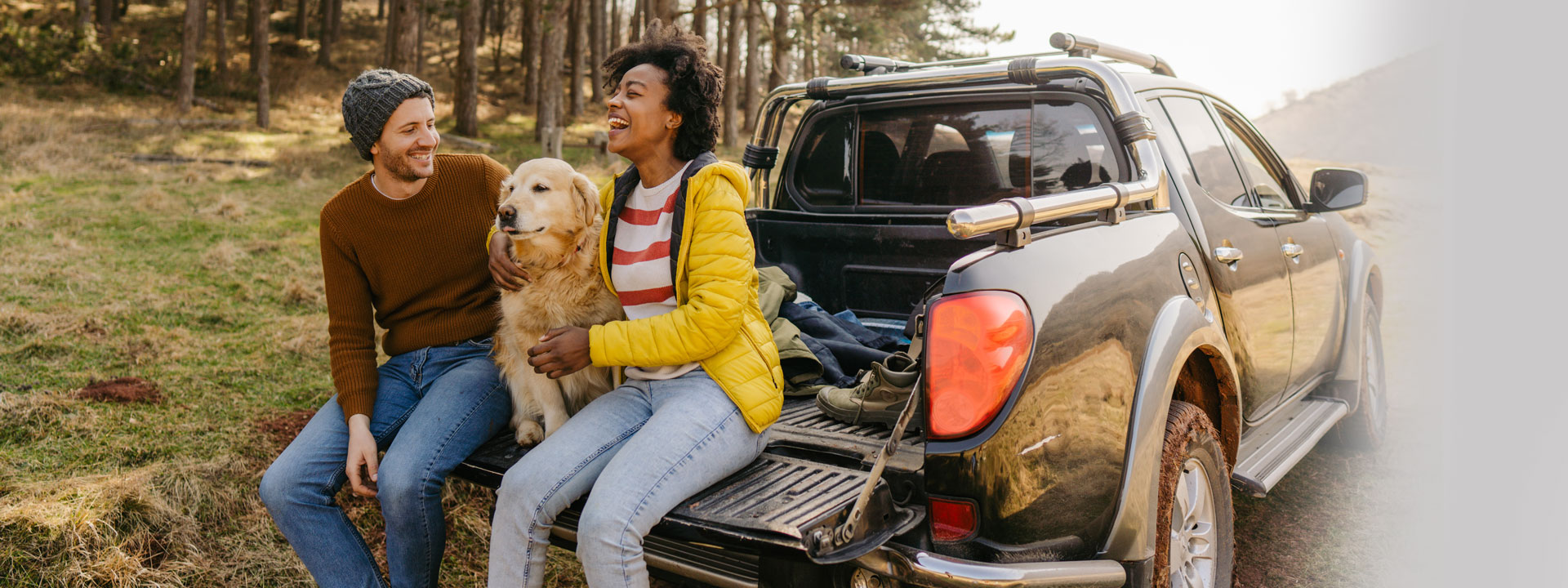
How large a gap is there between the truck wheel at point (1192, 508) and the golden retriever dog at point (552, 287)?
168 cm

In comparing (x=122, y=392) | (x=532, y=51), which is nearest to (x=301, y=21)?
(x=532, y=51)

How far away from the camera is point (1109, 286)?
7.22ft

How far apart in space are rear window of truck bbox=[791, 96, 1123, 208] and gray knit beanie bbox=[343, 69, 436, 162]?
1.93 meters

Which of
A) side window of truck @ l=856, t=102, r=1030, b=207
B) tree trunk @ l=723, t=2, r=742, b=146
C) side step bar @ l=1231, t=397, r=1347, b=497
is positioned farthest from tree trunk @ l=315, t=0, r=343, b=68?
side step bar @ l=1231, t=397, r=1347, b=497

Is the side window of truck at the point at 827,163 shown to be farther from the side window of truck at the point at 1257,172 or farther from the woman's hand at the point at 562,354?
the woman's hand at the point at 562,354

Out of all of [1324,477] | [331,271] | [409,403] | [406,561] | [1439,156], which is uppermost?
[1439,156]

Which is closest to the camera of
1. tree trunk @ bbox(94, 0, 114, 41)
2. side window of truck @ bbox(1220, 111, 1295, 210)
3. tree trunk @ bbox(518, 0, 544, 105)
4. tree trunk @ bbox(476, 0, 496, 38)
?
side window of truck @ bbox(1220, 111, 1295, 210)

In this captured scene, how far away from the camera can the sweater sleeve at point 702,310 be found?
7.73 ft

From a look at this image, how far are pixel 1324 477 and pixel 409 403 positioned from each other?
168 inches

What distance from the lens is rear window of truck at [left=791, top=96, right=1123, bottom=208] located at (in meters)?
3.40

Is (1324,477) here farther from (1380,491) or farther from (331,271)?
(331,271)

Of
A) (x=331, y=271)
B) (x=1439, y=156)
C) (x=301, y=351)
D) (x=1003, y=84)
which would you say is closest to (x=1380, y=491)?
(x=1003, y=84)

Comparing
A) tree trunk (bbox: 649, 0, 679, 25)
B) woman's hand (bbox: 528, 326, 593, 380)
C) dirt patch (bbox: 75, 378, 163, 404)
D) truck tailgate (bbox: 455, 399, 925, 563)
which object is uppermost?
tree trunk (bbox: 649, 0, 679, 25)

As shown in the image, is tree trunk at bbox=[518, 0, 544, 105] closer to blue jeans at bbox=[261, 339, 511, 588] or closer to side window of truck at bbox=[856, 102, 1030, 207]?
side window of truck at bbox=[856, 102, 1030, 207]
